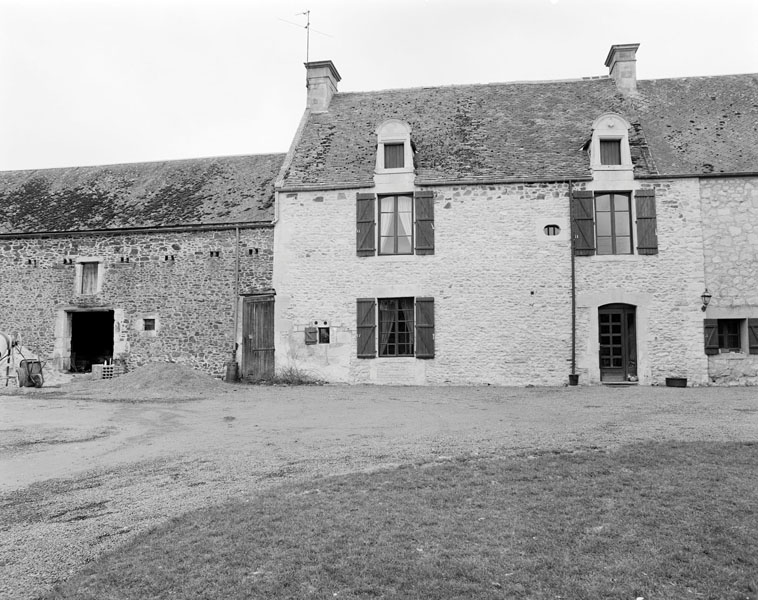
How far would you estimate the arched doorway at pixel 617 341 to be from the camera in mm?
15367

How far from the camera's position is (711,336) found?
49.6ft

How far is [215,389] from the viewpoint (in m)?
15.1

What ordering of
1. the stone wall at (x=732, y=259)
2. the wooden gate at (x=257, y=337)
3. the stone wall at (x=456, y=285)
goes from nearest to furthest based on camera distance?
the stone wall at (x=732, y=259) → the stone wall at (x=456, y=285) → the wooden gate at (x=257, y=337)

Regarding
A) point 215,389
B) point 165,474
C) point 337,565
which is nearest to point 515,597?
point 337,565

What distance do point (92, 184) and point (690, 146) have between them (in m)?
18.0

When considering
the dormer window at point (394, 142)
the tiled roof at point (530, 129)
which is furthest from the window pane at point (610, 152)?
the dormer window at point (394, 142)

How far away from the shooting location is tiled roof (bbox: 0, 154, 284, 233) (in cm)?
1833

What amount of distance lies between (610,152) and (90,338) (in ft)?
53.1

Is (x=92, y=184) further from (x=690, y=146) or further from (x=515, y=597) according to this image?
(x=515, y=597)

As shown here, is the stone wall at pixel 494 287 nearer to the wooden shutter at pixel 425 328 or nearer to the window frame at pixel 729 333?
the wooden shutter at pixel 425 328

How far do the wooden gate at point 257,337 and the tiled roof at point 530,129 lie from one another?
3.28m

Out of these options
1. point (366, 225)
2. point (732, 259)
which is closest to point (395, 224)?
point (366, 225)

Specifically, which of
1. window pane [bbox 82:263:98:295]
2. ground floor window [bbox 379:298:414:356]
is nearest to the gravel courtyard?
ground floor window [bbox 379:298:414:356]

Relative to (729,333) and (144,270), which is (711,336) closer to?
(729,333)
